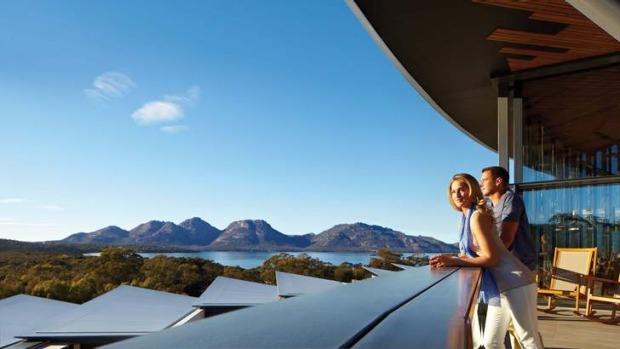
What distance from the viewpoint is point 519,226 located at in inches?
122

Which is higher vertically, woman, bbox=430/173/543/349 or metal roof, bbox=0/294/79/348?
woman, bbox=430/173/543/349

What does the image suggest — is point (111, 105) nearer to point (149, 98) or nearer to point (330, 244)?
point (330, 244)

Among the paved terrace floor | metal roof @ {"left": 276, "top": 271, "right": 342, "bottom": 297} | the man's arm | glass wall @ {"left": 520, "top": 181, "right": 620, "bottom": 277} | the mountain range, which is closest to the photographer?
the man's arm

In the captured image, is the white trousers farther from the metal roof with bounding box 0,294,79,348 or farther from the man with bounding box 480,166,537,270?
the metal roof with bounding box 0,294,79,348

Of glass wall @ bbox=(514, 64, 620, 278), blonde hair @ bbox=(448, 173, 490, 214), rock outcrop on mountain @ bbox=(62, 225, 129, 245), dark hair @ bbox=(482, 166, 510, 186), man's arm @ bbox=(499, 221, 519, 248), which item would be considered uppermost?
glass wall @ bbox=(514, 64, 620, 278)

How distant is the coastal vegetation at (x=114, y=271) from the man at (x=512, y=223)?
5.14 m

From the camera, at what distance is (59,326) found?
4434mm

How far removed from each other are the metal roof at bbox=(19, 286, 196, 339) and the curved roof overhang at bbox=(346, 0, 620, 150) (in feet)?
13.0

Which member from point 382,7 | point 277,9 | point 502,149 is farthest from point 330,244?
point 382,7

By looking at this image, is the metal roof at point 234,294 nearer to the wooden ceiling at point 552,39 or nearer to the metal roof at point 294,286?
the metal roof at point 294,286

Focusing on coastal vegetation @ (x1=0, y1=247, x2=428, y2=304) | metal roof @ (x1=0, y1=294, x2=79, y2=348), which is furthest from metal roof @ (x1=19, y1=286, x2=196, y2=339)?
coastal vegetation @ (x1=0, y1=247, x2=428, y2=304)

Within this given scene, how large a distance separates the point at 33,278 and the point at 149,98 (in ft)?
165

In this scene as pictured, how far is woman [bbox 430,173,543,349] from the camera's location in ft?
7.62

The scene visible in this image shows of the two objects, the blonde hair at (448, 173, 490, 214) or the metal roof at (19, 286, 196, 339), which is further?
the metal roof at (19, 286, 196, 339)
